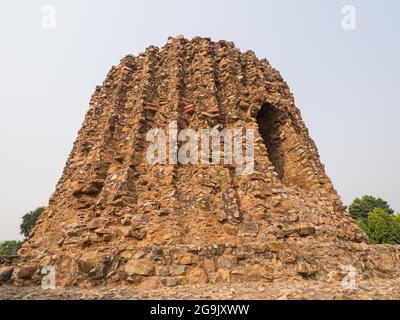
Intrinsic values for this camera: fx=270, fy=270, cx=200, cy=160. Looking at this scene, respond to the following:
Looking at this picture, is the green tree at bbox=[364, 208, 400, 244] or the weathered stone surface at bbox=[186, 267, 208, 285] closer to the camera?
the weathered stone surface at bbox=[186, 267, 208, 285]

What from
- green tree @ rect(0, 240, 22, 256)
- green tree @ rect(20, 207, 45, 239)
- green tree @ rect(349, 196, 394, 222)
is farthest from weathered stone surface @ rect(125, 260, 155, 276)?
green tree @ rect(0, 240, 22, 256)

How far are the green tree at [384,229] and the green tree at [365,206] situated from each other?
35.2ft

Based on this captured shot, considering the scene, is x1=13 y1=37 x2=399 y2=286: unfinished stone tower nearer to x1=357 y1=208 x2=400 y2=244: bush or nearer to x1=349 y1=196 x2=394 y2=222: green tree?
x1=357 y1=208 x2=400 y2=244: bush

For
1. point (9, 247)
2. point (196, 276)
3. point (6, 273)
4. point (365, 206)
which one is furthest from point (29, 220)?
point (365, 206)

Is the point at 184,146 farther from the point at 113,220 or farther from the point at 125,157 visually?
the point at 113,220

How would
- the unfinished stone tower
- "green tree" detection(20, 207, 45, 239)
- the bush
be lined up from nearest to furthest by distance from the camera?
the unfinished stone tower, the bush, "green tree" detection(20, 207, 45, 239)

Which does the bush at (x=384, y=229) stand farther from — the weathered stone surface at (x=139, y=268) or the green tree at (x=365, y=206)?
the weathered stone surface at (x=139, y=268)

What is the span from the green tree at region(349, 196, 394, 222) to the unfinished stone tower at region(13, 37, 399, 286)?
2807 cm

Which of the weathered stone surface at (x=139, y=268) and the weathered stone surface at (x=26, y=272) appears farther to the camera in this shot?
the weathered stone surface at (x=26, y=272)

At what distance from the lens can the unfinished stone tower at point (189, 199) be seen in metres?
5.85

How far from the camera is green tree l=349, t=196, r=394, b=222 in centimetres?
3300

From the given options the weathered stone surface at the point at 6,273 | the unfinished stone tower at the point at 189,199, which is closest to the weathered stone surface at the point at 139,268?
the unfinished stone tower at the point at 189,199

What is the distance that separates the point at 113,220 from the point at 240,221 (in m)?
3.24
